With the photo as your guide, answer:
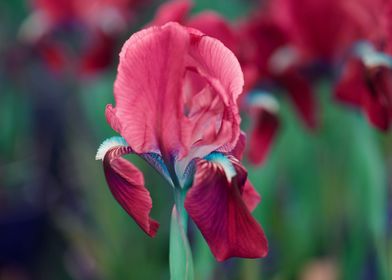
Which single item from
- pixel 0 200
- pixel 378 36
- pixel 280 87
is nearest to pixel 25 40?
pixel 0 200

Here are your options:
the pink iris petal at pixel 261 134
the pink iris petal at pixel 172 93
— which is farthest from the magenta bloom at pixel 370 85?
the pink iris petal at pixel 172 93

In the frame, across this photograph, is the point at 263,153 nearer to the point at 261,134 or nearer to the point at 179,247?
the point at 261,134

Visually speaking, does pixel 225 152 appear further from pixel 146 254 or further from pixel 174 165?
pixel 146 254

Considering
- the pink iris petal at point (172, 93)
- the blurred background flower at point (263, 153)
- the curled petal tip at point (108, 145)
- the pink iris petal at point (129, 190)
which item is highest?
the pink iris petal at point (172, 93)

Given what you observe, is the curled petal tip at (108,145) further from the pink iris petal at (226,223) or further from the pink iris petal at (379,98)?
the pink iris petal at (379,98)

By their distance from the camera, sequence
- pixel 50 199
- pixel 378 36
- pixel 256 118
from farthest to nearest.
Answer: pixel 50 199 < pixel 256 118 < pixel 378 36

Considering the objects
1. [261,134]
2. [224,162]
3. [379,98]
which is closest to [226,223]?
[224,162]

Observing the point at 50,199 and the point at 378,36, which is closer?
the point at 378,36

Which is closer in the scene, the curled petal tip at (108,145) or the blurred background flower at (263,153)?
the curled petal tip at (108,145)
